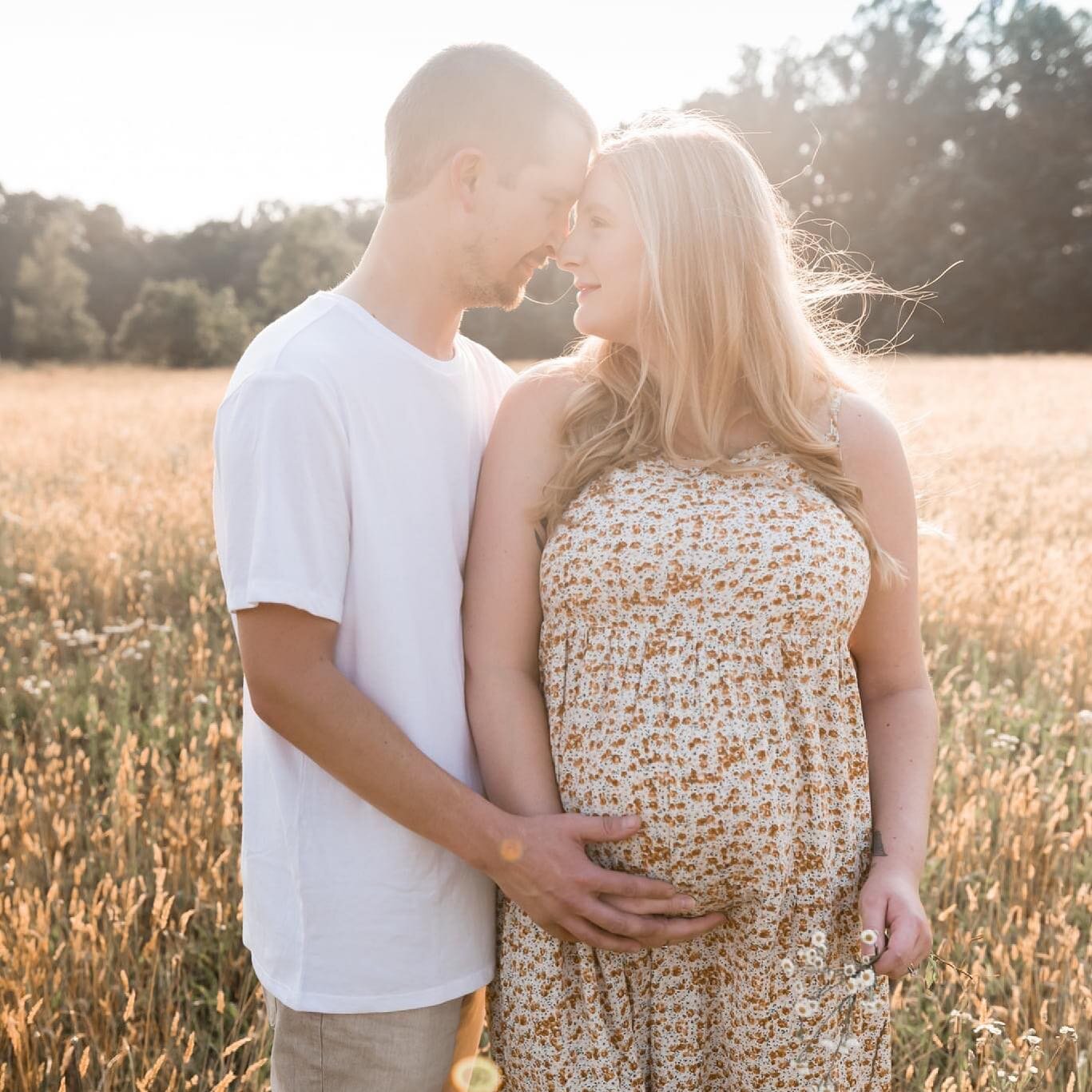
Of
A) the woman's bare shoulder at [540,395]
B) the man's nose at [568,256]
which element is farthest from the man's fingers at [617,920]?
the man's nose at [568,256]

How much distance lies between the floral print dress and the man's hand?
0.05 m

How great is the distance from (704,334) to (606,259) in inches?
10.0

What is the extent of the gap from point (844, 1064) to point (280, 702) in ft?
4.12

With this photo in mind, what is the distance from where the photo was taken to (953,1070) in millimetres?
2652

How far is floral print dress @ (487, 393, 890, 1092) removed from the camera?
6.04 feet

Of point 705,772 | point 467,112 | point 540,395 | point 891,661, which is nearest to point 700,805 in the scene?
point 705,772

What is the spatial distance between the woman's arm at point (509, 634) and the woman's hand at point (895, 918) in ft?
1.93

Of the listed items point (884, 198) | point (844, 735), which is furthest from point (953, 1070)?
point (884, 198)

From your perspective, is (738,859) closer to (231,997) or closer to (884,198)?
(231,997)

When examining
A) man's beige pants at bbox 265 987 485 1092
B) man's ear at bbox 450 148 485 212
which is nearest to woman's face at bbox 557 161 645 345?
man's ear at bbox 450 148 485 212

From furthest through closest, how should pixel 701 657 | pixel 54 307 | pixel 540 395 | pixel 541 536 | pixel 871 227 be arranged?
1. pixel 871 227
2. pixel 54 307
3. pixel 540 395
4. pixel 541 536
5. pixel 701 657

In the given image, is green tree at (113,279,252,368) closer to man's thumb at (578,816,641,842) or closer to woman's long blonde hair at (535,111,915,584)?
woman's long blonde hair at (535,111,915,584)

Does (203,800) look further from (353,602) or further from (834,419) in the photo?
(834,419)

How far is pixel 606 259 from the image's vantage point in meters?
2.13
